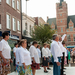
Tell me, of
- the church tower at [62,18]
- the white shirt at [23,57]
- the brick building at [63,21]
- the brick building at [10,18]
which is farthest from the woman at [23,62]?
the church tower at [62,18]

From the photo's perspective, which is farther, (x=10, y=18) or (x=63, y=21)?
(x=63, y=21)

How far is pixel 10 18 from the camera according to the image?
17.2 meters

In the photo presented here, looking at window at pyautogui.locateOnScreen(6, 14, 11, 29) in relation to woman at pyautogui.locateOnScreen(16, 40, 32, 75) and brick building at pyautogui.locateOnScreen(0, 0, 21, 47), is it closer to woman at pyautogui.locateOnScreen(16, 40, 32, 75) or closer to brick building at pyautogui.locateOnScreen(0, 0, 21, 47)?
brick building at pyautogui.locateOnScreen(0, 0, 21, 47)

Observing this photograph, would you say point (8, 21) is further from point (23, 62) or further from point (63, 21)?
point (63, 21)

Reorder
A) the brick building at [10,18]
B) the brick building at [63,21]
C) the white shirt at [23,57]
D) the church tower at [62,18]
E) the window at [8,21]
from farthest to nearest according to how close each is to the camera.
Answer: the church tower at [62,18] → the brick building at [63,21] → the window at [8,21] → the brick building at [10,18] → the white shirt at [23,57]

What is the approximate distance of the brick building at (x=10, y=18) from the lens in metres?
15.3

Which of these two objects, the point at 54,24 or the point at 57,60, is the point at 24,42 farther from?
the point at 54,24

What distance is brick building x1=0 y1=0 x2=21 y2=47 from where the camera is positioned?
50.1 ft

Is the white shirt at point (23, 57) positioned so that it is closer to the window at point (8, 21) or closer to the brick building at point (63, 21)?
the window at point (8, 21)

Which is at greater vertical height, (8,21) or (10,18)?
(10,18)

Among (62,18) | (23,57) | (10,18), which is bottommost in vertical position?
(23,57)

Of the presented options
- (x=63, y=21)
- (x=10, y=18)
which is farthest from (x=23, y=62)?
(x=63, y=21)

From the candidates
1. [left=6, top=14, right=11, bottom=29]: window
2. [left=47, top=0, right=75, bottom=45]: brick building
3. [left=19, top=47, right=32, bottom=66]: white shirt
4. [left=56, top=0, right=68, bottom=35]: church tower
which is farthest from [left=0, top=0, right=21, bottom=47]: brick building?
[left=56, top=0, right=68, bottom=35]: church tower

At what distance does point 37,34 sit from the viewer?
23562 mm
